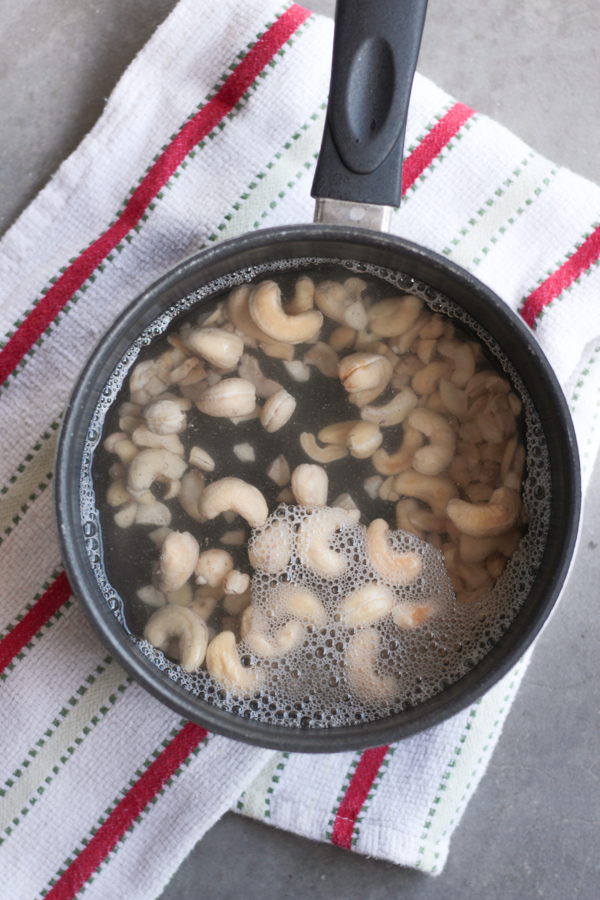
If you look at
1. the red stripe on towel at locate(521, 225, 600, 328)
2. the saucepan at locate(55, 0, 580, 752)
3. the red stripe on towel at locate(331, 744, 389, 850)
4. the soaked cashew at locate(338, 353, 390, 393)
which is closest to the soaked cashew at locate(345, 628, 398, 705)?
the saucepan at locate(55, 0, 580, 752)

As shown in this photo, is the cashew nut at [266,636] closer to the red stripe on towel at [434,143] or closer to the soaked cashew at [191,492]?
the soaked cashew at [191,492]

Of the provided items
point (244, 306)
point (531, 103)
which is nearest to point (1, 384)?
point (244, 306)

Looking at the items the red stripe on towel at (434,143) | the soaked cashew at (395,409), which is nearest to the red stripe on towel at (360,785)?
the soaked cashew at (395,409)

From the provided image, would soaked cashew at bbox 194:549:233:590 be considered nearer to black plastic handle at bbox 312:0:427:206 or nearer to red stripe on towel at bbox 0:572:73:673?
red stripe on towel at bbox 0:572:73:673

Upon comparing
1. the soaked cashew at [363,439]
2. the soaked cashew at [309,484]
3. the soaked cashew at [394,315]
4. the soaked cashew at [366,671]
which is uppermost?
the soaked cashew at [394,315]

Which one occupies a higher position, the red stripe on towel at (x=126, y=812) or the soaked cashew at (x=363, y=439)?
the soaked cashew at (x=363, y=439)

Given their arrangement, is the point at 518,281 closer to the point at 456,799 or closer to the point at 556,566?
the point at 556,566
